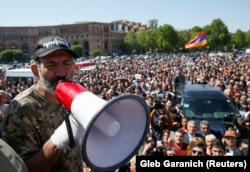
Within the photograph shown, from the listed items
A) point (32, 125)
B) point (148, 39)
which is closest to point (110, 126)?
point (32, 125)

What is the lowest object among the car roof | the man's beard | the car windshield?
the car windshield

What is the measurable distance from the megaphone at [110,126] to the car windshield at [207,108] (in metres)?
6.47

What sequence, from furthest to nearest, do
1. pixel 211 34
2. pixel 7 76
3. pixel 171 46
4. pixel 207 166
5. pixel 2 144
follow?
1. pixel 171 46
2. pixel 211 34
3. pixel 7 76
4. pixel 207 166
5. pixel 2 144

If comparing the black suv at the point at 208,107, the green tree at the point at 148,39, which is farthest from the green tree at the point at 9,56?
the black suv at the point at 208,107

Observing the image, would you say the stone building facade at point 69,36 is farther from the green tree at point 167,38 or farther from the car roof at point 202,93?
the car roof at point 202,93

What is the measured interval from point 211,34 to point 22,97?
313 feet

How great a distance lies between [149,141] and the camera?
5.44 m

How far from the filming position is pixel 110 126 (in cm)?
195

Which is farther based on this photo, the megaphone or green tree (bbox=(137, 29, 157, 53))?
green tree (bbox=(137, 29, 157, 53))

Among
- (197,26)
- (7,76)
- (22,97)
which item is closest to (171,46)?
(197,26)

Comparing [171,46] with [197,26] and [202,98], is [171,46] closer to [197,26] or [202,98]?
[197,26]

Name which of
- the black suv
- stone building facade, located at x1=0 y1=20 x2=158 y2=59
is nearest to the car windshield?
the black suv

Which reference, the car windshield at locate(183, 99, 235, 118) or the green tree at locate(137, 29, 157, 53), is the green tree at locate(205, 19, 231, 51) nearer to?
the green tree at locate(137, 29, 157, 53)

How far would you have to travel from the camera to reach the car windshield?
840cm
